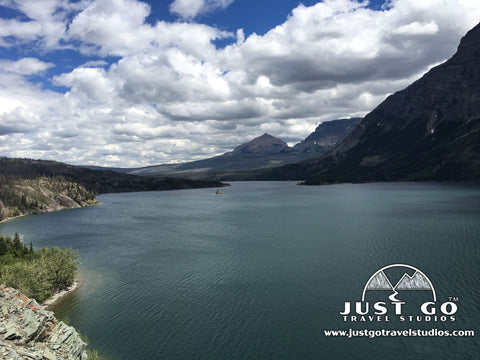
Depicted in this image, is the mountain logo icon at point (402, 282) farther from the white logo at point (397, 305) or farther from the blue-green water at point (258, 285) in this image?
the blue-green water at point (258, 285)

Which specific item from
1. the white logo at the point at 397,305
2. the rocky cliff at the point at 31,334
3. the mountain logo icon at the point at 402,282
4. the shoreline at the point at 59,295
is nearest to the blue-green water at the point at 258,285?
the white logo at the point at 397,305

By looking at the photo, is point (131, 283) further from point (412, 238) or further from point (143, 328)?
point (412, 238)

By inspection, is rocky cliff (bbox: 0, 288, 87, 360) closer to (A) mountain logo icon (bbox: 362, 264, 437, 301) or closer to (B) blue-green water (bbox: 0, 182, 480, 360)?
(B) blue-green water (bbox: 0, 182, 480, 360)

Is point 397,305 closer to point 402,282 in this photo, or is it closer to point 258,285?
point 402,282

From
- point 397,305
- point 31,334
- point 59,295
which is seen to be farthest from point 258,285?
point 31,334

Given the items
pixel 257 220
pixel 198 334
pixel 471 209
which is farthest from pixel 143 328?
pixel 471 209

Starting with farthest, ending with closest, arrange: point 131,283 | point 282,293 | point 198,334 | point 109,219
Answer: point 109,219, point 131,283, point 282,293, point 198,334

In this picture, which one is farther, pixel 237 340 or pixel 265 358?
pixel 237 340
